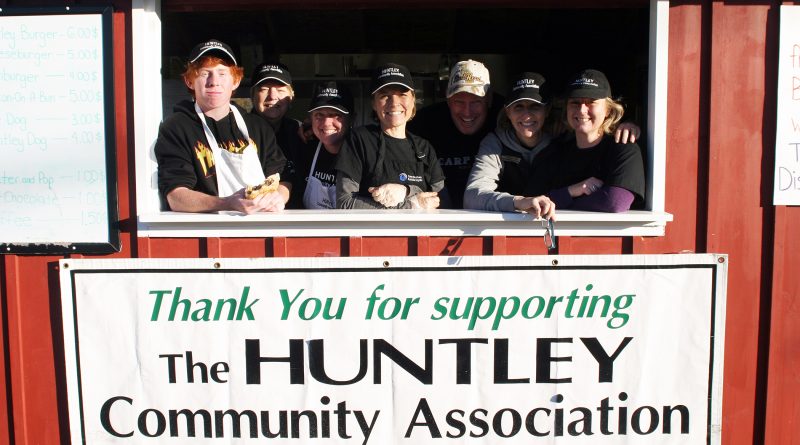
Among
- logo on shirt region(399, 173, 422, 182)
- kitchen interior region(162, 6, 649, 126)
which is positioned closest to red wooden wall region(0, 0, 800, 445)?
logo on shirt region(399, 173, 422, 182)

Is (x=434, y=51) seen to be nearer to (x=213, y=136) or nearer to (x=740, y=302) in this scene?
(x=213, y=136)

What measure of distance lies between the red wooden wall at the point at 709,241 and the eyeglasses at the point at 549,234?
3.9 inches

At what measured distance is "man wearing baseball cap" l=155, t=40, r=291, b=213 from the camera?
2.68 m

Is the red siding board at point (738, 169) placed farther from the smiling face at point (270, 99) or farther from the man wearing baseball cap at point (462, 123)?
the smiling face at point (270, 99)

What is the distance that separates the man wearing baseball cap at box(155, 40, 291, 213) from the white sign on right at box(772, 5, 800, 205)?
2.07 m

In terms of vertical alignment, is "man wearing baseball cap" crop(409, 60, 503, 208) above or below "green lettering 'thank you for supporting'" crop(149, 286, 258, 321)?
above

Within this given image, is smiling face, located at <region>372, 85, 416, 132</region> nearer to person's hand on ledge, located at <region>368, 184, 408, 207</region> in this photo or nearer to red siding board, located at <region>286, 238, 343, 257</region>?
person's hand on ledge, located at <region>368, 184, 408, 207</region>

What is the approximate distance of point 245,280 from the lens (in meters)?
2.67

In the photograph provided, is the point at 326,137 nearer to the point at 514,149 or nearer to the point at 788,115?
the point at 514,149

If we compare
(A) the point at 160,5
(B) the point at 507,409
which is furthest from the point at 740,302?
(A) the point at 160,5

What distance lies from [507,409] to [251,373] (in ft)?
3.56

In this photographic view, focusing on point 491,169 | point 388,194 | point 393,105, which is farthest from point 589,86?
point 388,194

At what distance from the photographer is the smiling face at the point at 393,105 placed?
276cm

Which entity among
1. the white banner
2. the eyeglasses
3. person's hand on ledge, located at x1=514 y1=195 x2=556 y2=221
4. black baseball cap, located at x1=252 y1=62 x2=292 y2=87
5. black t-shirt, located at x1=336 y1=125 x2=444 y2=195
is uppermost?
black baseball cap, located at x1=252 y1=62 x2=292 y2=87
